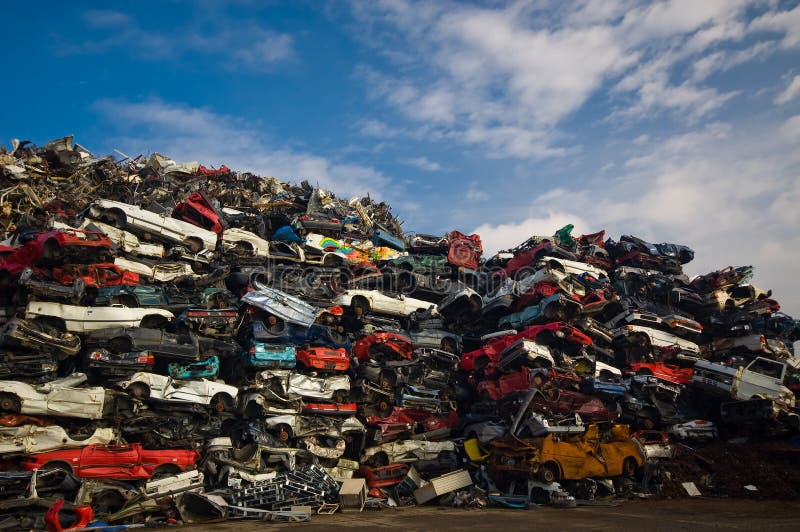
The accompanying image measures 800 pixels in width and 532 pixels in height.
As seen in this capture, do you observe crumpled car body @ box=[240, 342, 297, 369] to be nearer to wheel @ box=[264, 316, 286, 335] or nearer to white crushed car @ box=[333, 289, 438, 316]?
wheel @ box=[264, 316, 286, 335]

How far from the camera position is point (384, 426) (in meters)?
14.1

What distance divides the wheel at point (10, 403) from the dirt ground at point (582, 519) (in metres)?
4.84

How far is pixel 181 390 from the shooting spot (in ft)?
41.2

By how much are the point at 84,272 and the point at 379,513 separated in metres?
10.4

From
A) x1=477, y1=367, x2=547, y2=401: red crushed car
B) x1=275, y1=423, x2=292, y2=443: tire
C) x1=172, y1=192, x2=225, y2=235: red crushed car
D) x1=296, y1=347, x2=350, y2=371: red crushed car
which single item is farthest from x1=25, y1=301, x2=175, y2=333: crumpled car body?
x1=477, y1=367, x2=547, y2=401: red crushed car

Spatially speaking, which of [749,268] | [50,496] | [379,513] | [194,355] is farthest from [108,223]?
[749,268]

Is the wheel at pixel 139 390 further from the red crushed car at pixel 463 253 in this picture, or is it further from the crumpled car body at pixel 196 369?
the red crushed car at pixel 463 253

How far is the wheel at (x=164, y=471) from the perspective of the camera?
10.9 meters

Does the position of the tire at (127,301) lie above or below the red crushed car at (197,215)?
below

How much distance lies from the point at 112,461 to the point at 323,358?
5.67m

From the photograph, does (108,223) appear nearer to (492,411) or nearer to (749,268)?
(492,411)

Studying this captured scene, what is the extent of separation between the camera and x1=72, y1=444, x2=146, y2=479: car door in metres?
10.3

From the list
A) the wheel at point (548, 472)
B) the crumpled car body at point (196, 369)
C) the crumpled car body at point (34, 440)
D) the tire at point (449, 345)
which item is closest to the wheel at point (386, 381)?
the tire at point (449, 345)

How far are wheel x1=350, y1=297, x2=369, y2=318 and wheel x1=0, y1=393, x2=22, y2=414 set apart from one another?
9.19 metres
